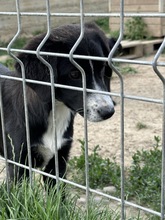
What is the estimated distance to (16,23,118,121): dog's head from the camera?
6.25ft

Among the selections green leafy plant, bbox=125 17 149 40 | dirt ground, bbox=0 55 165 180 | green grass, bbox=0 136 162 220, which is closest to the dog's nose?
green grass, bbox=0 136 162 220

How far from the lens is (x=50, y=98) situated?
204 centimetres

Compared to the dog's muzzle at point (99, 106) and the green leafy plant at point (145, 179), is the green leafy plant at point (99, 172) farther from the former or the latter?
the dog's muzzle at point (99, 106)

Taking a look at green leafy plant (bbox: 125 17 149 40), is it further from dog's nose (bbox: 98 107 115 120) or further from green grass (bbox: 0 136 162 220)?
dog's nose (bbox: 98 107 115 120)

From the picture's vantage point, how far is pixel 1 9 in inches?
318

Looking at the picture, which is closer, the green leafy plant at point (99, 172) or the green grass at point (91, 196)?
the green grass at point (91, 196)

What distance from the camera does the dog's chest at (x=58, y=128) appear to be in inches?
89.7

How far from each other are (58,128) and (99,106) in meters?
0.60

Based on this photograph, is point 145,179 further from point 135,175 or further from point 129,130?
point 129,130

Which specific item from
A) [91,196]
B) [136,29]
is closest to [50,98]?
[91,196]

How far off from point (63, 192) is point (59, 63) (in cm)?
63

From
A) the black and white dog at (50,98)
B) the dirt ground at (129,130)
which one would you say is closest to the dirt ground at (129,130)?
the dirt ground at (129,130)

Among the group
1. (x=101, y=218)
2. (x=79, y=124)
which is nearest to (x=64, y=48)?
(x=101, y=218)

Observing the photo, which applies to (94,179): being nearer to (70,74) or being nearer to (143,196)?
(143,196)
